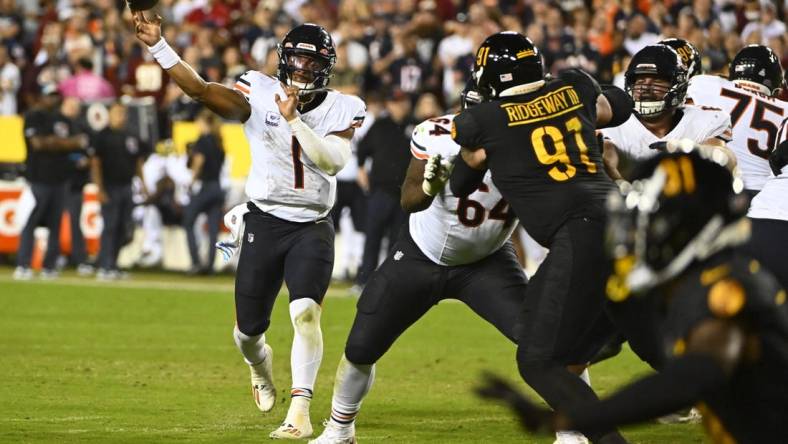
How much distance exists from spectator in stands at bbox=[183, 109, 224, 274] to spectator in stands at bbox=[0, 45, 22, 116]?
14.2 feet

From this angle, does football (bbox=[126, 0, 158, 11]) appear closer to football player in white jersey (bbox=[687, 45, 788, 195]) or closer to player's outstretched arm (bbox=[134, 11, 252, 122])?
player's outstretched arm (bbox=[134, 11, 252, 122])

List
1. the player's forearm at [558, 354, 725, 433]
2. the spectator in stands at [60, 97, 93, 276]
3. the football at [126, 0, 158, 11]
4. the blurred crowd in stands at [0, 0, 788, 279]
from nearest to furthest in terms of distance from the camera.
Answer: the player's forearm at [558, 354, 725, 433], the football at [126, 0, 158, 11], the blurred crowd in stands at [0, 0, 788, 279], the spectator in stands at [60, 97, 93, 276]

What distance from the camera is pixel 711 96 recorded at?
7.89 m

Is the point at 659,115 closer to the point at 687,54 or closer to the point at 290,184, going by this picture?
the point at 687,54

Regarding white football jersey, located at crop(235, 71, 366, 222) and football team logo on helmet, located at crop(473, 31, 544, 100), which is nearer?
football team logo on helmet, located at crop(473, 31, 544, 100)

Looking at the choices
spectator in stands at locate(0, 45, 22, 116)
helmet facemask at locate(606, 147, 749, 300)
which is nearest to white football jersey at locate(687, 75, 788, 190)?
helmet facemask at locate(606, 147, 749, 300)

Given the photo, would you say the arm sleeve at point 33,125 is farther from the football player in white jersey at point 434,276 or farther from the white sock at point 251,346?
the football player in white jersey at point 434,276

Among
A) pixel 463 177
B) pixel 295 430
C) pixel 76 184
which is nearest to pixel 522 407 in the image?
pixel 463 177

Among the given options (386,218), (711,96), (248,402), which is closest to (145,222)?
(386,218)

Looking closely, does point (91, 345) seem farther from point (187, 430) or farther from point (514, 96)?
point (514, 96)

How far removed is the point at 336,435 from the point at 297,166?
151 centimetres

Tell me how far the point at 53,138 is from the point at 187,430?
9.64 metres

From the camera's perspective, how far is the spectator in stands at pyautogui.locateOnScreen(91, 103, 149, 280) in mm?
15859

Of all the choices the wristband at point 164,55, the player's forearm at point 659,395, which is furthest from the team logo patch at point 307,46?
the player's forearm at point 659,395
